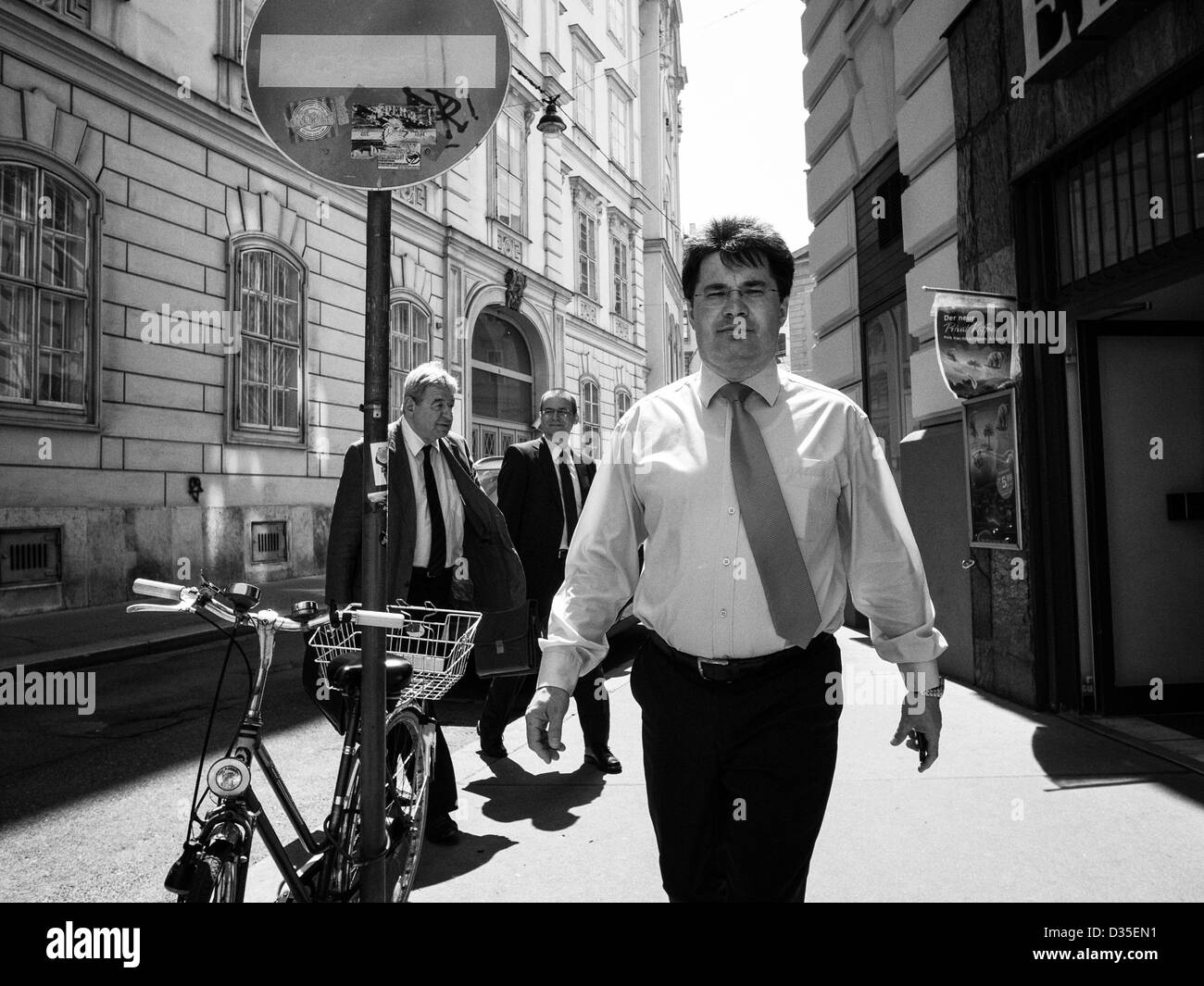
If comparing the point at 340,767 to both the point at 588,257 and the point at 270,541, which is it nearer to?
the point at 270,541

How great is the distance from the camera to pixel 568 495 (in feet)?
18.2

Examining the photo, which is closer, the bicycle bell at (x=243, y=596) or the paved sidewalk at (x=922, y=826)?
the bicycle bell at (x=243, y=596)

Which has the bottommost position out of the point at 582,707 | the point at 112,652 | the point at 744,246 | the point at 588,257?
the point at 112,652

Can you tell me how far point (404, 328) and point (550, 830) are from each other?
578 inches

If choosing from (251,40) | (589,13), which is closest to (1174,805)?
(251,40)

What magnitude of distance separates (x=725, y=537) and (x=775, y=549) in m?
0.12

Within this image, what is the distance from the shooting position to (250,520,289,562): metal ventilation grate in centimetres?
1302

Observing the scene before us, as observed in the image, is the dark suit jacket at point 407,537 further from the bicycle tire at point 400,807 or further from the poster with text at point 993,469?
the poster with text at point 993,469

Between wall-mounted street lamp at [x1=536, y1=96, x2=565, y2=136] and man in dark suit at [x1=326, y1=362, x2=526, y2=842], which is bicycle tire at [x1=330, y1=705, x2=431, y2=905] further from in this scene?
wall-mounted street lamp at [x1=536, y1=96, x2=565, y2=136]

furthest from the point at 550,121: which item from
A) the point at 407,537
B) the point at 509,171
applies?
the point at 407,537

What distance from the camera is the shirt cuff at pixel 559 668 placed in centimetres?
210

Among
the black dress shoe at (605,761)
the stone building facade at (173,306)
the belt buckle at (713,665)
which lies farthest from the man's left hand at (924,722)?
the stone building facade at (173,306)

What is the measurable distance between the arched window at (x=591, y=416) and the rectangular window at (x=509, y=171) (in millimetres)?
5850

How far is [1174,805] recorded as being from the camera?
386cm
